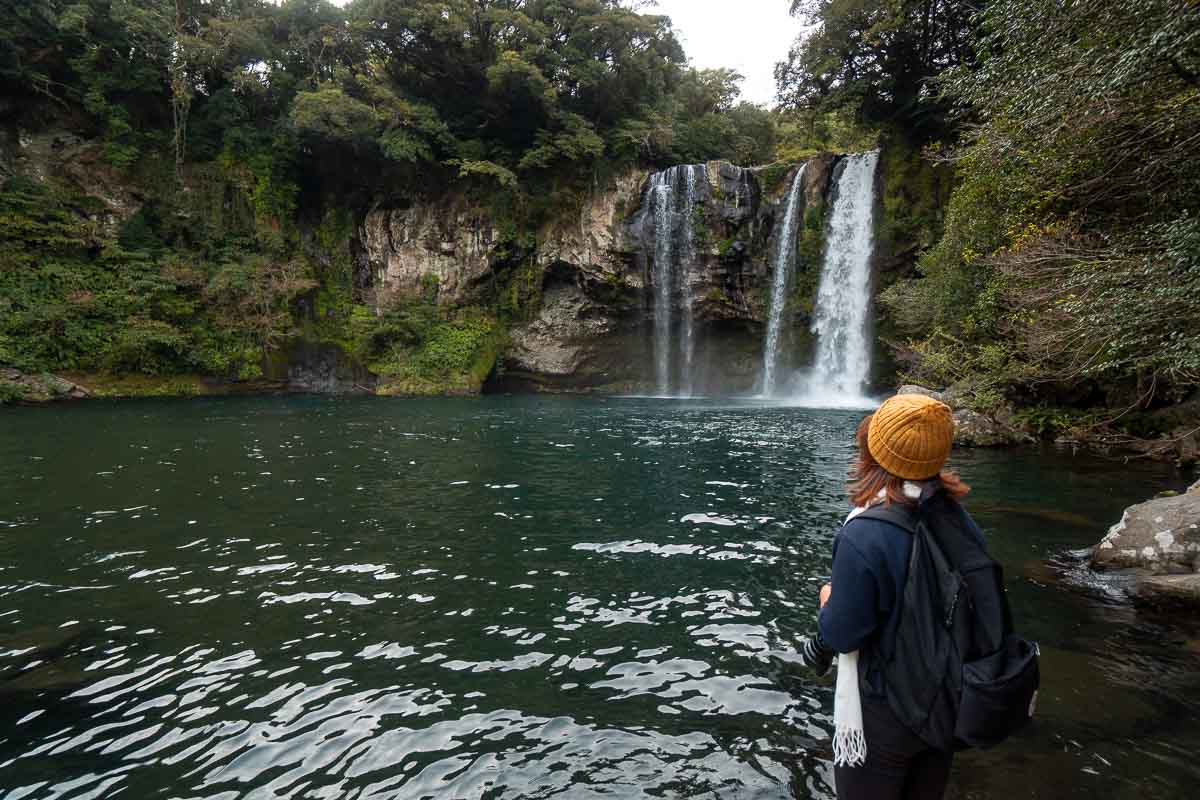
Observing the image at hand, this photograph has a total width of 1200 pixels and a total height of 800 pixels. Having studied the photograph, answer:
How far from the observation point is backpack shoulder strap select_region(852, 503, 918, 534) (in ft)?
5.65

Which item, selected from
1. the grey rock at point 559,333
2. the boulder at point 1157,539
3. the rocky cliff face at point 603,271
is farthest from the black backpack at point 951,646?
the grey rock at point 559,333

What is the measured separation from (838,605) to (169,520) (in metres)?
8.18

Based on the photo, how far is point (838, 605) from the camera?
1.78m

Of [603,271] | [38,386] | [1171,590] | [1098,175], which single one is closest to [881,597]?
[1171,590]

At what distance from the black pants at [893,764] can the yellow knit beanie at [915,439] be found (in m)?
0.71

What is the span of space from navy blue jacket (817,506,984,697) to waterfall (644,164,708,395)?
26.9 meters

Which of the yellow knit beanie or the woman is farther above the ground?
the yellow knit beanie

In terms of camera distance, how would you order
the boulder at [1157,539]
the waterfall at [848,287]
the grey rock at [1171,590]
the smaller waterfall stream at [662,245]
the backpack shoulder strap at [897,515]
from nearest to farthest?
the backpack shoulder strap at [897,515] → the grey rock at [1171,590] → the boulder at [1157,539] → the waterfall at [848,287] → the smaller waterfall stream at [662,245]

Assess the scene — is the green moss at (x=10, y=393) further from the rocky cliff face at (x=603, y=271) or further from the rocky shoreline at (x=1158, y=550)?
the rocky shoreline at (x=1158, y=550)

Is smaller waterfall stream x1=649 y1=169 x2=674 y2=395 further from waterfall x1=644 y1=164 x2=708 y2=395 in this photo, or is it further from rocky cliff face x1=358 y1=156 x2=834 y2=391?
rocky cliff face x1=358 y1=156 x2=834 y2=391

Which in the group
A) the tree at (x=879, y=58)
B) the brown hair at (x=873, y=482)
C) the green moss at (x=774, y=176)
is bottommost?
the brown hair at (x=873, y=482)

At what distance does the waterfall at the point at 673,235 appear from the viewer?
27.1m

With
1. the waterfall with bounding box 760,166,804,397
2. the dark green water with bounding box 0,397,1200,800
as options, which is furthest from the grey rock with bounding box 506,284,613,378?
the dark green water with bounding box 0,397,1200,800

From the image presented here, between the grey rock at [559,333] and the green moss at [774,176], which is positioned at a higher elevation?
the green moss at [774,176]
